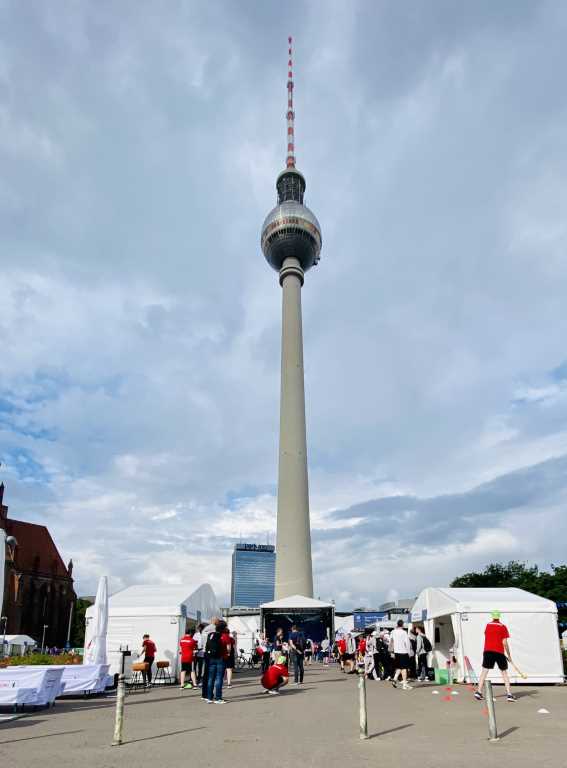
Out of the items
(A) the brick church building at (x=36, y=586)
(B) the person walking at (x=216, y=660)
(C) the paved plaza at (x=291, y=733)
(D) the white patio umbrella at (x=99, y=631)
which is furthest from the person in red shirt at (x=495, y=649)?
(A) the brick church building at (x=36, y=586)

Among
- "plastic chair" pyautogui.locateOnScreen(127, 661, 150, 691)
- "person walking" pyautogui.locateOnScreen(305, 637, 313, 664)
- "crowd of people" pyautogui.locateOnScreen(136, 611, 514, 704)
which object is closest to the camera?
"crowd of people" pyautogui.locateOnScreen(136, 611, 514, 704)

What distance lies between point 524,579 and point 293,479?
26.3m

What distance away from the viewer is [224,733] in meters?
8.33

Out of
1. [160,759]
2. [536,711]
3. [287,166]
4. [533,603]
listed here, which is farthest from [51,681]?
[287,166]

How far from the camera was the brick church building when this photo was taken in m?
67.5

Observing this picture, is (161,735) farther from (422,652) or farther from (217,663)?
(422,652)

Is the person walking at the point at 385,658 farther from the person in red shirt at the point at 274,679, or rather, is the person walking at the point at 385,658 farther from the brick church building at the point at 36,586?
the brick church building at the point at 36,586

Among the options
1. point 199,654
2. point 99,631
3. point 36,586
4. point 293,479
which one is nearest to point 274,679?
point 199,654

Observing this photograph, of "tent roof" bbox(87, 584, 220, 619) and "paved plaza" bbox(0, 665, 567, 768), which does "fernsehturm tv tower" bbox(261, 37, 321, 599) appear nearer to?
"tent roof" bbox(87, 584, 220, 619)

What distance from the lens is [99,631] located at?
15.5 meters

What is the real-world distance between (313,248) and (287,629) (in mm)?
43050

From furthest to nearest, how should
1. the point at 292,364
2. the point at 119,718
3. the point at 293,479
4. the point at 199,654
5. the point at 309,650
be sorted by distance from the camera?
the point at 292,364 → the point at 293,479 → the point at 309,650 → the point at 199,654 → the point at 119,718

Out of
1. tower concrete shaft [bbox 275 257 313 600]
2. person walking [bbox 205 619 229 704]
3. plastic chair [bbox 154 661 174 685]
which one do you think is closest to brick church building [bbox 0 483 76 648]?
tower concrete shaft [bbox 275 257 313 600]

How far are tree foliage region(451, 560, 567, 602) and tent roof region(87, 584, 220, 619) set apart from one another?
39.1 metres
